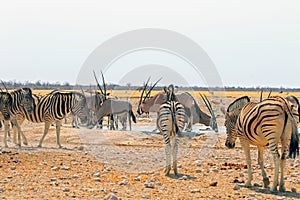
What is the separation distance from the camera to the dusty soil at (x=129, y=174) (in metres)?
8.51

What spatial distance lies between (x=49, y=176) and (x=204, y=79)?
364 inches

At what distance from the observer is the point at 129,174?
34.5 ft

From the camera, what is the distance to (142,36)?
18.9 meters

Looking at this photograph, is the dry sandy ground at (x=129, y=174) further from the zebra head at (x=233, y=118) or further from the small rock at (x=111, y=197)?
the zebra head at (x=233, y=118)

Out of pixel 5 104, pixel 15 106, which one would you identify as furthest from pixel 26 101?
pixel 5 104

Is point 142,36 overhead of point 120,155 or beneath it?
overhead

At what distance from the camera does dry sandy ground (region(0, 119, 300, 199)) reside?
851 cm

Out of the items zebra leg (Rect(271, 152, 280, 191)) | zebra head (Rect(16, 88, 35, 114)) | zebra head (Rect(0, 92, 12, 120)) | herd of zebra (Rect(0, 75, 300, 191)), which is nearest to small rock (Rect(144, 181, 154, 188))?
herd of zebra (Rect(0, 75, 300, 191))

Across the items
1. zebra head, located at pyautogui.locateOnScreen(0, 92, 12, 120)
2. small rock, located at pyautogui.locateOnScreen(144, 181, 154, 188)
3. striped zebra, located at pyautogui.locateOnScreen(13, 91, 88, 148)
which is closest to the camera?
small rock, located at pyautogui.locateOnScreen(144, 181, 154, 188)

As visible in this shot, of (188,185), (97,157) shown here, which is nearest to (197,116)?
(97,157)

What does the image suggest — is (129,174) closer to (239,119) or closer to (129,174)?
(129,174)

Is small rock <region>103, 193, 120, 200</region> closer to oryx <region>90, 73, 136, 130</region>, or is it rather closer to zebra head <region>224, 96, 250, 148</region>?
zebra head <region>224, 96, 250, 148</region>

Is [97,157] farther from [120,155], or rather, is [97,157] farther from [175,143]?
[175,143]

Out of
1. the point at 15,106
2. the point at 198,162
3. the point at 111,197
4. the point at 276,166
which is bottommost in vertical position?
the point at 198,162
